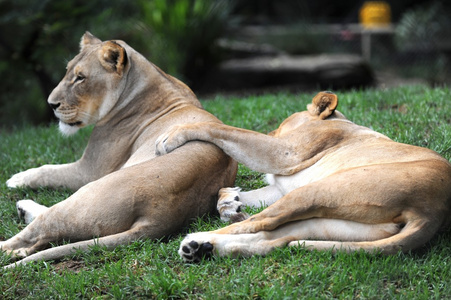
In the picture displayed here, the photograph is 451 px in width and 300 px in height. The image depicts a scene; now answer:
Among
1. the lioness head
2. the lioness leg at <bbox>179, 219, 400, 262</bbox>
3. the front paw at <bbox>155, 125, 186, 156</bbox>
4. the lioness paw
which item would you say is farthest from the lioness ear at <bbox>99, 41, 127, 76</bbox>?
the lioness leg at <bbox>179, 219, 400, 262</bbox>

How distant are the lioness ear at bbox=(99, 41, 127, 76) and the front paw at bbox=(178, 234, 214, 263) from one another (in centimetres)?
175

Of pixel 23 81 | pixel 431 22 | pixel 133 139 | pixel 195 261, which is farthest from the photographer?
pixel 431 22

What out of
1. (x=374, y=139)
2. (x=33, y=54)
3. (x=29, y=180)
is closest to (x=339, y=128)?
(x=374, y=139)

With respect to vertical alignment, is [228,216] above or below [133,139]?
below

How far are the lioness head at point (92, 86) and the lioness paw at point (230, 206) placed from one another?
4.01 feet

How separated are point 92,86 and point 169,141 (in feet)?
3.02

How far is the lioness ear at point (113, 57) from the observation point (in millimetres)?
4469

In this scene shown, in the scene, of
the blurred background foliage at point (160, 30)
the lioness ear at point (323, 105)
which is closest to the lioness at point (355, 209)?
the lioness ear at point (323, 105)

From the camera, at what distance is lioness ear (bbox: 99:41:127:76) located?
14.7ft

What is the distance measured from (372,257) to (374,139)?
1051 millimetres

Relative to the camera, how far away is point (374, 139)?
3928 millimetres

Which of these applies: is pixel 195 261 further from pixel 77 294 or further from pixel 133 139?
pixel 133 139

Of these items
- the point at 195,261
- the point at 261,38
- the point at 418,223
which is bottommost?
the point at 261,38

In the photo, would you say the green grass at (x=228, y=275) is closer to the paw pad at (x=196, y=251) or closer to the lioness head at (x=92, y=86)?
the paw pad at (x=196, y=251)
